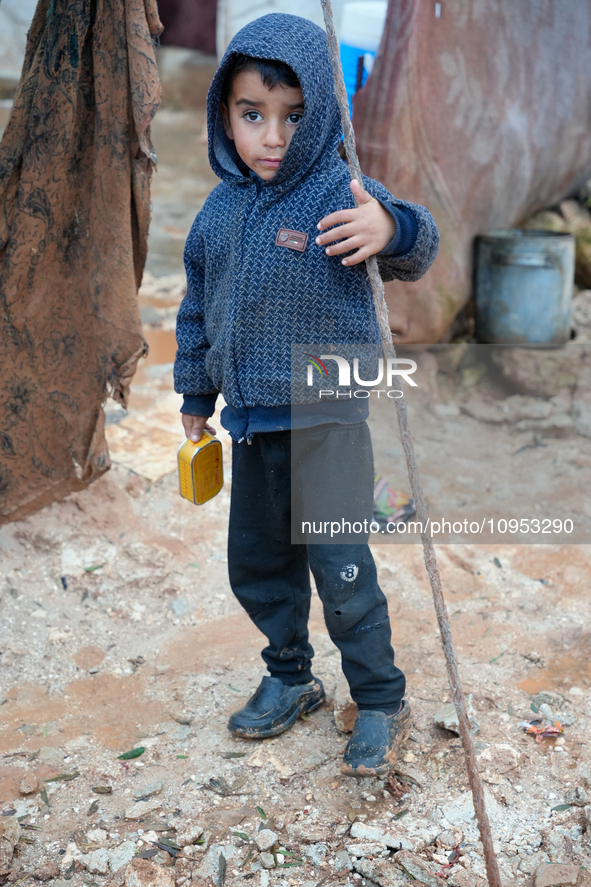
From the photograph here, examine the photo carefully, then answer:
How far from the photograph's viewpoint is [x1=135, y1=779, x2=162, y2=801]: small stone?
1.90 metres

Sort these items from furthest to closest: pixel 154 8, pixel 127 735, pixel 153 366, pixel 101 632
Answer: pixel 153 366 → pixel 101 632 → pixel 127 735 → pixel 154 8

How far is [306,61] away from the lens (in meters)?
1.55

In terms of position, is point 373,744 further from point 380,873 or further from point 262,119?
point 262,119

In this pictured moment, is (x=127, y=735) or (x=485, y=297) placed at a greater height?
(x=485, y=297)

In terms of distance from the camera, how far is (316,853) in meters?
1.74

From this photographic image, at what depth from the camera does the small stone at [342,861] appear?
5.56ft

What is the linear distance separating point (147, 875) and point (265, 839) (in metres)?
0.26

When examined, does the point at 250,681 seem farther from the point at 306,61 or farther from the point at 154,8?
the point at 154,8

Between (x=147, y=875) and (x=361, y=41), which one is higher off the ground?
(x=361, y=41)

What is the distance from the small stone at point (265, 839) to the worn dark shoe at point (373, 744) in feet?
0.73

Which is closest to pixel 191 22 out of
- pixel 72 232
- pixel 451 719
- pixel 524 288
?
pixel 524 288

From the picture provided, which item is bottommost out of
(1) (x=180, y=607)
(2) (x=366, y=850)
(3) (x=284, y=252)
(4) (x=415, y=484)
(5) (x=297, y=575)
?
(1) (x=180, y=607)

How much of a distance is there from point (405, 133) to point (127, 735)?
3.04 metres

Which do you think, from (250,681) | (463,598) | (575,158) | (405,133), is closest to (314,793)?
(250,681)
